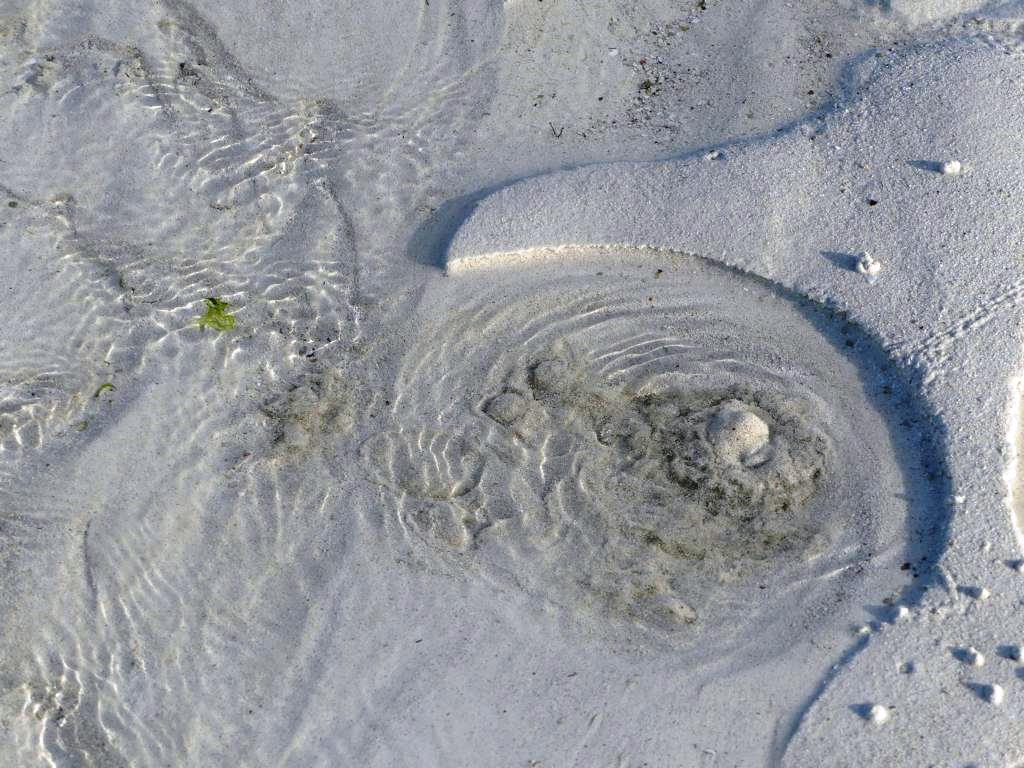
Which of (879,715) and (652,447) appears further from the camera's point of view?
(652,447)

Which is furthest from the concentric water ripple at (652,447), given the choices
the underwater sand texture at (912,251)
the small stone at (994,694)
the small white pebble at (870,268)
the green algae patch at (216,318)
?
the green algae patch at (216,318)

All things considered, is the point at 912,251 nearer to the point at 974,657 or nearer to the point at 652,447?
the point at 652,447

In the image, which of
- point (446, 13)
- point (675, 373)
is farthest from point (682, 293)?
point (446, 13)

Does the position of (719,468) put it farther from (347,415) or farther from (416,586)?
(347,415)

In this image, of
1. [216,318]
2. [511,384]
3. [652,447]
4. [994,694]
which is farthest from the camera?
[216,318]

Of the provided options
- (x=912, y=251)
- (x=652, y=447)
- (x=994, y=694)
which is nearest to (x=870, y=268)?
(x=912, y=251)

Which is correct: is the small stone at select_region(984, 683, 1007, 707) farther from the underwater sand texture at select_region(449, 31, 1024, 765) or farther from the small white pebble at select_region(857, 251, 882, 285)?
the small white pebble at select_region(857, 251, 882, 285)

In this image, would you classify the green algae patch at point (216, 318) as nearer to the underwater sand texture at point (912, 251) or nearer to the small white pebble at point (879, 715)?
the underwater sand texture at point (912, 251)
